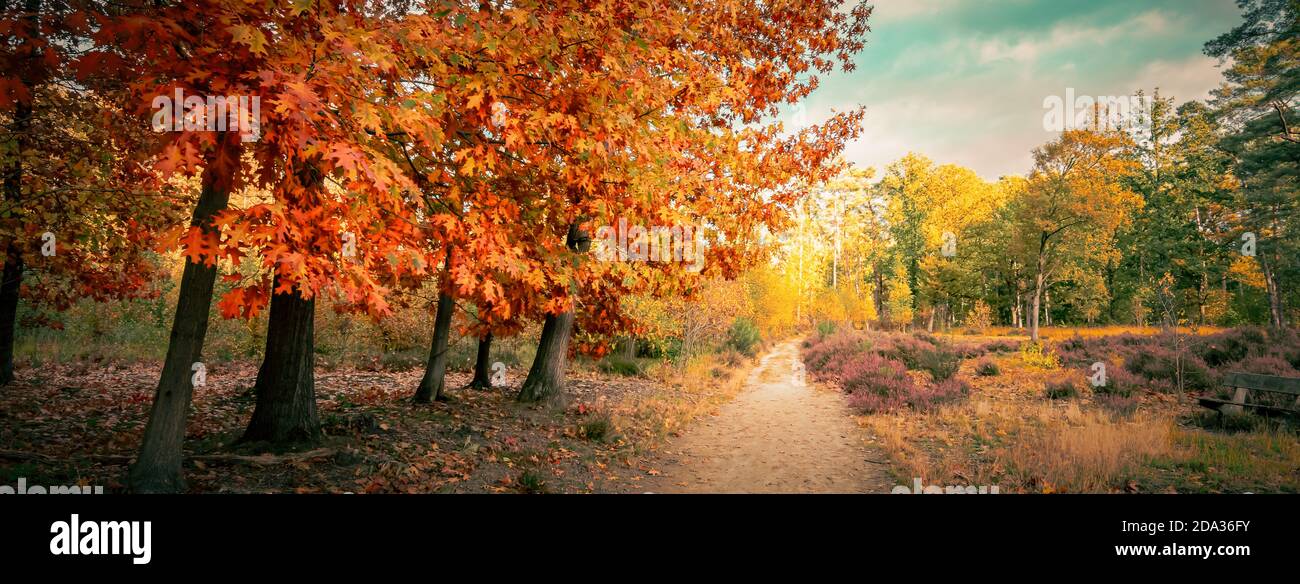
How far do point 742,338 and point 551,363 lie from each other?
16.7 m

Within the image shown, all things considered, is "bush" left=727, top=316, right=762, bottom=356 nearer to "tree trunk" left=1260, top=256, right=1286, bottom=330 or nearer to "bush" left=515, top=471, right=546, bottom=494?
"bush" left=515, top=471, right=546, bottom=494

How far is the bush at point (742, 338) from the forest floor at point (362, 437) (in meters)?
12.7

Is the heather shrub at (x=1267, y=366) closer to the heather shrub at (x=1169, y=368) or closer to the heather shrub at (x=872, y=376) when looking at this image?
the heather shrub at (x=1169, y=368)

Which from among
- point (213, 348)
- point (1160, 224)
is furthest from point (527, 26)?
point (1160, 224)

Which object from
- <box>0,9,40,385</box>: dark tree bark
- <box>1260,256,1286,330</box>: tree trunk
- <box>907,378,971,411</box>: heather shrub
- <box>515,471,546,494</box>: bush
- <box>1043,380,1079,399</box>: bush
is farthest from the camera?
<box>1260,256,1286,330</box>: tree trunk

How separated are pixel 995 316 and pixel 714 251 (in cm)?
5241

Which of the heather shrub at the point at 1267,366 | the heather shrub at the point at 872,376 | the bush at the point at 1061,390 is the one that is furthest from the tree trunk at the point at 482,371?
the heather shrub at the point at 1267,366

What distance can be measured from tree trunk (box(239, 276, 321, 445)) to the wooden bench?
50.4ft

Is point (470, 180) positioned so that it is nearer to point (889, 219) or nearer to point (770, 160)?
point (770, 160)

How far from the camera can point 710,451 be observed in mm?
8812

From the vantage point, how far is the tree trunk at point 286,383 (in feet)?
21.5

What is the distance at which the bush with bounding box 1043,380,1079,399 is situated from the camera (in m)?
12.8

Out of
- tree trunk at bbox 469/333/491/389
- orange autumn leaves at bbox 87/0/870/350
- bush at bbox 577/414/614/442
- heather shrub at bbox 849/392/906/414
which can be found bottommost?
heather shrub at bbox 849/392/906/414

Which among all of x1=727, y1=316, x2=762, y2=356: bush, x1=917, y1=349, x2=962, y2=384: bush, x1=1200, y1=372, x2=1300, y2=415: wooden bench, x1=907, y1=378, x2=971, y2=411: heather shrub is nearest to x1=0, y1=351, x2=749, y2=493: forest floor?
x1=907, y1=378, x2=971, y2=411: heather shrub
